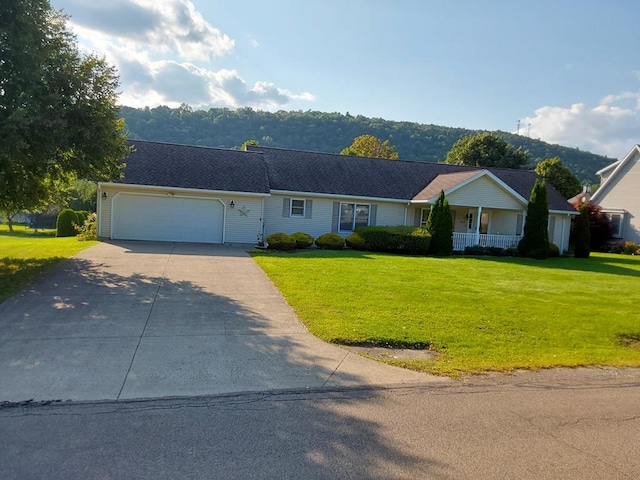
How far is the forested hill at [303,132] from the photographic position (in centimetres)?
5016

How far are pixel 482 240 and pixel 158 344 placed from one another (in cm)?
2081

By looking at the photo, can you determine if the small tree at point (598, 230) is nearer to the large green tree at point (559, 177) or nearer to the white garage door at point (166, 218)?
the large green tree at point (559, 177)

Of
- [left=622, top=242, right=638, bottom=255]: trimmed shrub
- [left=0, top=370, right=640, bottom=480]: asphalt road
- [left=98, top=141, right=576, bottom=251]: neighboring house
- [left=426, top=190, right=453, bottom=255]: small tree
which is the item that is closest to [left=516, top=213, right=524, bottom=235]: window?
[left=98, top=141, right=576, bottom=251]: neighboring house

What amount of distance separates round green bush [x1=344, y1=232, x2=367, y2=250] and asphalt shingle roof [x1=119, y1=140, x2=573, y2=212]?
310 cm

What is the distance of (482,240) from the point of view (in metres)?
24.6

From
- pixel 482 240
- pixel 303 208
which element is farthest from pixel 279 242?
pixel 482 240

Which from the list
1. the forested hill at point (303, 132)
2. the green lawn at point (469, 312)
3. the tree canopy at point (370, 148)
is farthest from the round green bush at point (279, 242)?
the forested hill at point (303, 132)

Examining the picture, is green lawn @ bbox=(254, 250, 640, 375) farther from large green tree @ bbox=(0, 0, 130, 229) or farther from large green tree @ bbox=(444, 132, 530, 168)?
large green tree @ bbox=(444, 132, 530, 168)

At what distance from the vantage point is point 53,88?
458 inches

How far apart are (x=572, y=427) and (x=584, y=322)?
5476mm

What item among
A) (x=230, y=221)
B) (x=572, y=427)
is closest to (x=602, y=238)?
(x=230, y=221)

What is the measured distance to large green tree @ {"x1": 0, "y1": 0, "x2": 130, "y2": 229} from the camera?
10414 mm

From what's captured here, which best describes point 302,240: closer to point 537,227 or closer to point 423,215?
point 423,215

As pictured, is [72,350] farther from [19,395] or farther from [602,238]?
[602,238]
